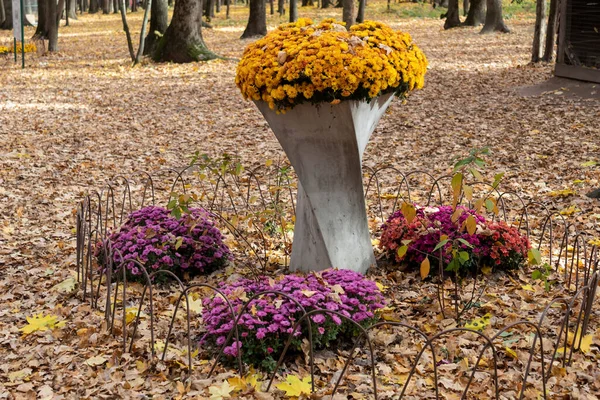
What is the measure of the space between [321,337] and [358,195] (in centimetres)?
153

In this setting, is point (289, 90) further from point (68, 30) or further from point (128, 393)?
point (68, 30)

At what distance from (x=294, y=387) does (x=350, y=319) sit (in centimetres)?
57

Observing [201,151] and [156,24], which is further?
[156,24]

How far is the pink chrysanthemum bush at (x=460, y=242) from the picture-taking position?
546 centimetres

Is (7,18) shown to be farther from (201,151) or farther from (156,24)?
(201,151)

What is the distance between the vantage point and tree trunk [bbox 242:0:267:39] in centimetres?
2326

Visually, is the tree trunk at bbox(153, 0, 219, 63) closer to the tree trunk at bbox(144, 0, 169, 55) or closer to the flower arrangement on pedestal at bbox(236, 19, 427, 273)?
the tree trunk at bbox(144, 0, 169, 55)

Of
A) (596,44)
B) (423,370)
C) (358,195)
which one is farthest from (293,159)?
(596,44)

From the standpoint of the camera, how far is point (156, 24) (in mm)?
20062

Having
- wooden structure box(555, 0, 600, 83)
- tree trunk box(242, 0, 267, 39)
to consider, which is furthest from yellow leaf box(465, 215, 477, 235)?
tree trunk box(242, 0, 267, 39)

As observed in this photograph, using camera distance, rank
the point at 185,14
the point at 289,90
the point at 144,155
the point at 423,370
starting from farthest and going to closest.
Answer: the point at 185,14 < the point at 144,155 < the point at 289,90 < the point at 423,370

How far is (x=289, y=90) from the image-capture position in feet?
16.1

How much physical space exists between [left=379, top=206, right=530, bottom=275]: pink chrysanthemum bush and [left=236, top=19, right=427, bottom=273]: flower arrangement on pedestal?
12.0 inches

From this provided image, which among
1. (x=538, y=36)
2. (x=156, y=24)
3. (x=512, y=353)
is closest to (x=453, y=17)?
(x=538, y=36)
